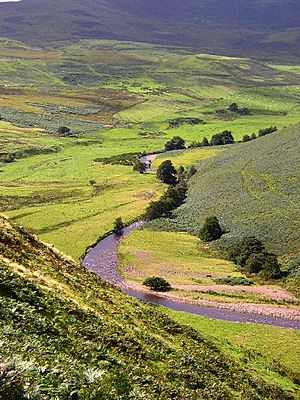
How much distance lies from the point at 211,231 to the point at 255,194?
20.3m

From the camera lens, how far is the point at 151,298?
60.7m

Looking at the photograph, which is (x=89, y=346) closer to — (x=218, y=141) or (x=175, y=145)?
(x=175, y=145)

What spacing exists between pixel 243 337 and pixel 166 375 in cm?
2528

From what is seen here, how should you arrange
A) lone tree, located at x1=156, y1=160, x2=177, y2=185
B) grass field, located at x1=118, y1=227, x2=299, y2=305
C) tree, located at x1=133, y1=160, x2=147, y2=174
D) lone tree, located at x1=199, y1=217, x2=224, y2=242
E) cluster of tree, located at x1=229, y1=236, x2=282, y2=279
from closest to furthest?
grass field, located at x1=118, y1=227, x2=299, y2=305
cluster of tree, located at x1=229, y1=236, x2=282, y2=279
lone tree, located at x1=199, y1=217, x2=224, y2=242
lone tree, located at x1=156, y1=160, x2=177, y2=185
tree, located at x1=133, y1=160, x2=147, y2=174

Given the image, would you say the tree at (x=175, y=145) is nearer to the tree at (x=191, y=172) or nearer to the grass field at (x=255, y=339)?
the tree at (x=191, y=172)

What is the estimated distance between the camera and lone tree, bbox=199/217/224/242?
274ft

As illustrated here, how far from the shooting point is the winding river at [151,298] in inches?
2165

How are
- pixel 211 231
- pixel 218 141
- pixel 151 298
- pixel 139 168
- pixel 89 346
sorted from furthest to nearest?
pixel 218 141, pixel 139 168, pixel 211 231, pixel 151 298, pixel 89 346

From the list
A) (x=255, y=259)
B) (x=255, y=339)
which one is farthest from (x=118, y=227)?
(x=255, y=339)

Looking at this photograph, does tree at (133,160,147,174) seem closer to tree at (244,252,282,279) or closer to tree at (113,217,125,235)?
tree at (113,217,125,235)

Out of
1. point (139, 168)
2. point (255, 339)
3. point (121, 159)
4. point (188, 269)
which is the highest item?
point (255, 339)

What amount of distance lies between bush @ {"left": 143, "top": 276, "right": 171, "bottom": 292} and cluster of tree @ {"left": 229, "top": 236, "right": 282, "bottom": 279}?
12.9 m

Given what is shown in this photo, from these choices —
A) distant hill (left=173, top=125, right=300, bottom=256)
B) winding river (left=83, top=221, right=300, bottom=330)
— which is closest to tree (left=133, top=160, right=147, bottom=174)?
distant hill (left=173, top=125, right=300, bottom=256)

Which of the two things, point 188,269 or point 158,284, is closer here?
point 158,284
